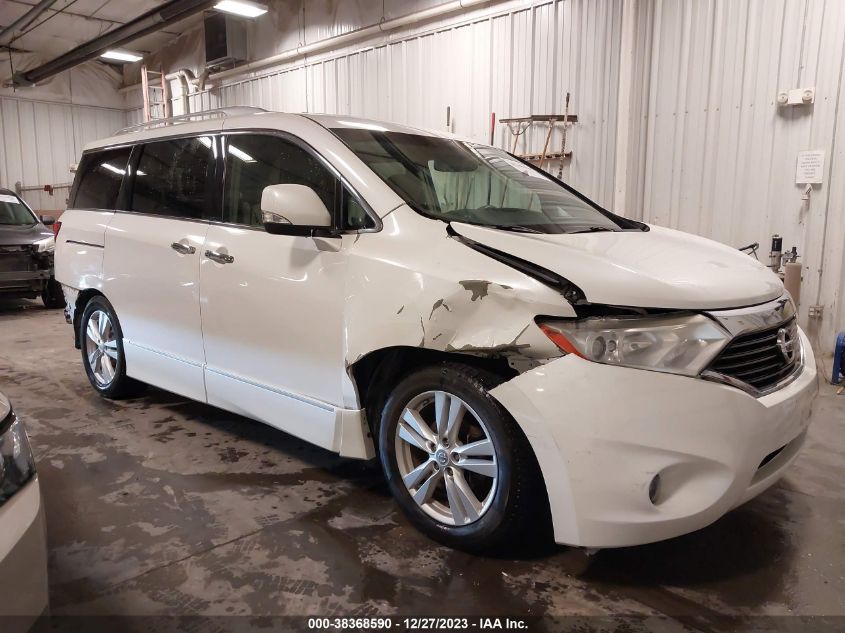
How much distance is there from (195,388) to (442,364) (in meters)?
1.60

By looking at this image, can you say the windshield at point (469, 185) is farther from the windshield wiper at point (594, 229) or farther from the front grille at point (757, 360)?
the front grille at point (757, 360)

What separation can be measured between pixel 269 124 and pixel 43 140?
45.9ft

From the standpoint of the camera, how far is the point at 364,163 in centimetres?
241

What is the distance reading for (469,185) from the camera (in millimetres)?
2670

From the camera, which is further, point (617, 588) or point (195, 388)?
point (195, 388)

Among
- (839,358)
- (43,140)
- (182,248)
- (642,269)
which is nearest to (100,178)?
(182,248)

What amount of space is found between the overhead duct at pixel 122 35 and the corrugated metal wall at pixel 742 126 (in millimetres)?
5904

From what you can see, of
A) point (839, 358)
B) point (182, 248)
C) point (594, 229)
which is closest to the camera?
point (594, 229)

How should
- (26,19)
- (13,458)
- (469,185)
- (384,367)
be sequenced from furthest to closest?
(26,19) < (469,185) < (384,367) < (13,458)

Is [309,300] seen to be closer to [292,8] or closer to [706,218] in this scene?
[706,218]

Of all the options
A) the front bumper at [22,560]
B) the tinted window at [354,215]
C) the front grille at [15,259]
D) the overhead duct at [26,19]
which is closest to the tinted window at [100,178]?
the tinted window at [354,215]

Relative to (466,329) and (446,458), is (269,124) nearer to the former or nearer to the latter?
(466,329)

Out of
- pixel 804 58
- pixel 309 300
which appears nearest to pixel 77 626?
pixel 309 300

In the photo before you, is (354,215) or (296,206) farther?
(354,215)
